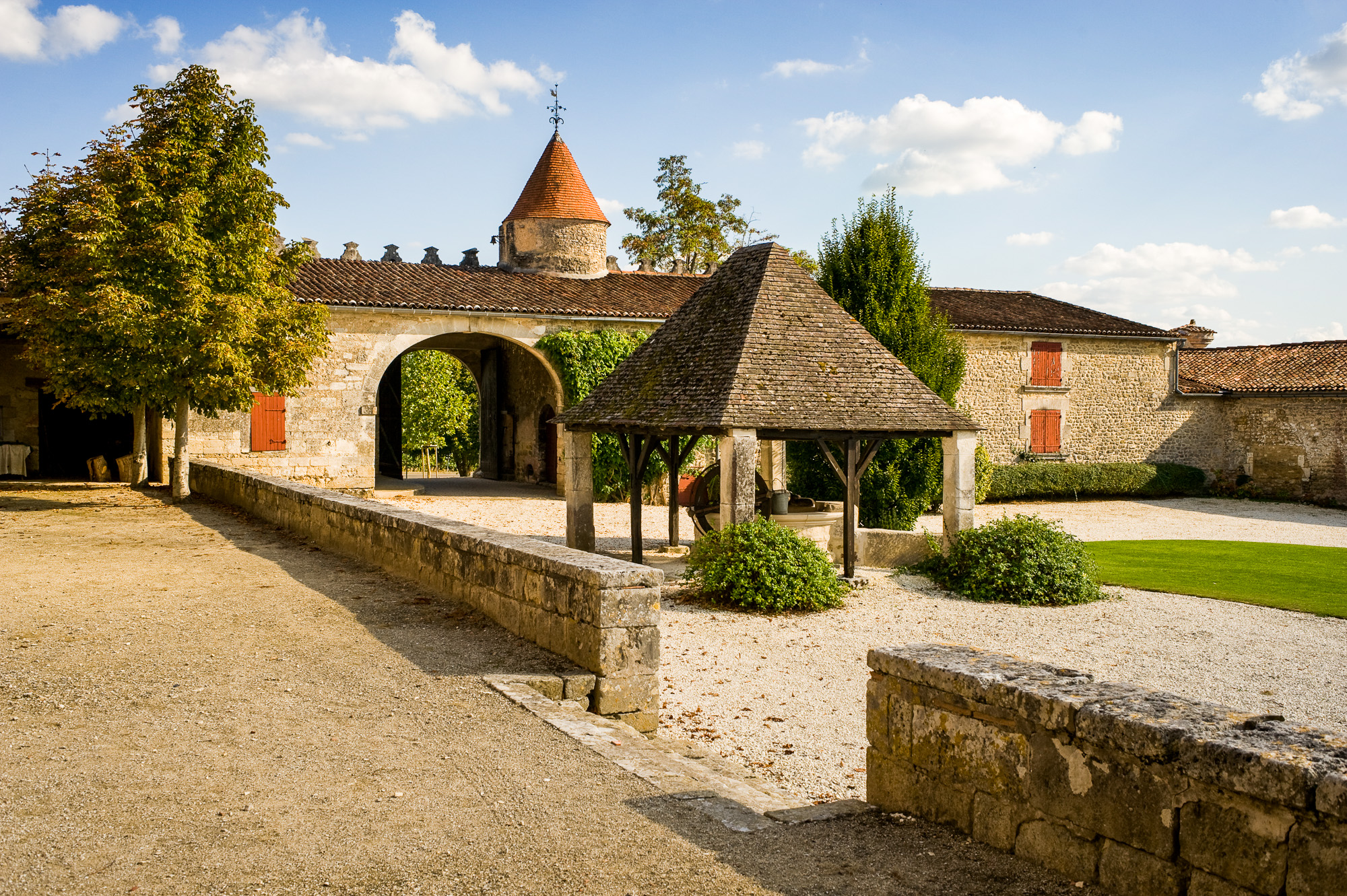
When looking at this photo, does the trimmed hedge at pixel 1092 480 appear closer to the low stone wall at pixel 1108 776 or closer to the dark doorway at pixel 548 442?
the dark doorway at pixel 548 442

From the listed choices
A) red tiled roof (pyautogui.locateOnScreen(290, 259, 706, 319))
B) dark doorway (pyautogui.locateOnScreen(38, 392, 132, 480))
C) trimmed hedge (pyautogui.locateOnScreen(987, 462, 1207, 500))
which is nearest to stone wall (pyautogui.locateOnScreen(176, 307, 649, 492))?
red tiled roof (pyautogui.locateOnScreen(290, 259, 706, 319))

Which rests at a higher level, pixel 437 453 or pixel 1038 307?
pixel 1038 307

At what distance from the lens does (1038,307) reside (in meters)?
25.5

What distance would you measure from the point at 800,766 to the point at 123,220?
12.4 meters

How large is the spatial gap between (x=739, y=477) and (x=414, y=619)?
13.6 ft

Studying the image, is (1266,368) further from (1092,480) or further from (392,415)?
(392,415)

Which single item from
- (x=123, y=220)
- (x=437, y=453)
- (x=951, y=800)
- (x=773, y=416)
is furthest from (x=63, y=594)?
(x=437, y=453)

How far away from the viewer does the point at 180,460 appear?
568 inches

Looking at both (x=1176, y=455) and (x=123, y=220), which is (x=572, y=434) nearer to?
(x=123, y=220)

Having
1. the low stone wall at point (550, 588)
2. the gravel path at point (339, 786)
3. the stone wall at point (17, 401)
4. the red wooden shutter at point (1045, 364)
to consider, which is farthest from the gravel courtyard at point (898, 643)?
the red wooden shutter at point (1045, 364)

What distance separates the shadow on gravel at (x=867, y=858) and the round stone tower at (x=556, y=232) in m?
20.2

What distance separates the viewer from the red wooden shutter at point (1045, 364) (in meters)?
23.6

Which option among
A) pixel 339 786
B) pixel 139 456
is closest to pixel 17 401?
pixel 139 456

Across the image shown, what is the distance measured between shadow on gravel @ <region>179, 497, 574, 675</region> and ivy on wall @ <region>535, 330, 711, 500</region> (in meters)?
9.71
